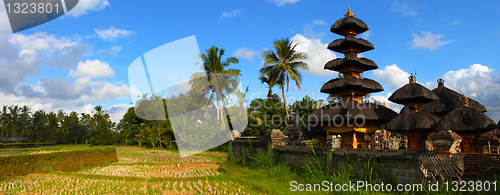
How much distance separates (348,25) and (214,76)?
20927 millimetres

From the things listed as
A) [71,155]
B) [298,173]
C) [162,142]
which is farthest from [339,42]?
[162,142]

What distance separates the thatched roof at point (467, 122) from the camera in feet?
36.6

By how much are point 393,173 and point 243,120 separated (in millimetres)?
26195

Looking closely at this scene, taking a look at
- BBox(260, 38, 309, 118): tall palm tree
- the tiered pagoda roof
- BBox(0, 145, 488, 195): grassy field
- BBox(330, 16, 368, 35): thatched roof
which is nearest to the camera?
BBox(0, 145, 488, 195): grassy field

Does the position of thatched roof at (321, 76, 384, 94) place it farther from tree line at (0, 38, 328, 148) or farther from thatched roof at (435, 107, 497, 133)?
tree line at (0, 38, 328, 148)

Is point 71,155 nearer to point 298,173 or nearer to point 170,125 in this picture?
point 298,173

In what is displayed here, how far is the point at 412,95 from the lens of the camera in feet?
43.8

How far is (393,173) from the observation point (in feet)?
32.1

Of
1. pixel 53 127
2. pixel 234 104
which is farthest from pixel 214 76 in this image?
pixel 53 127

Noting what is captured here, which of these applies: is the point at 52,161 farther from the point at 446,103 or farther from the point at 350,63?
the point at 446,103

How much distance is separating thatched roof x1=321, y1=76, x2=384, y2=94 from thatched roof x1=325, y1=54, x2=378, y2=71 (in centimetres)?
92

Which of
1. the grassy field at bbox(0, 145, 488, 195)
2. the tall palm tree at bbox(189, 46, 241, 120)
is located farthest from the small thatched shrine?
the tall palm tree at bbox(189, 46, 241, 120)

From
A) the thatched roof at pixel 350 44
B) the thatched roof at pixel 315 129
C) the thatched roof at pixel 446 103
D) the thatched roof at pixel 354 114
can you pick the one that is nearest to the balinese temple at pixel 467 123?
the thatched roof at pixel 446 103

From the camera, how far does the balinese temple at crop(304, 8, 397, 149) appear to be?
15016 millimetres
